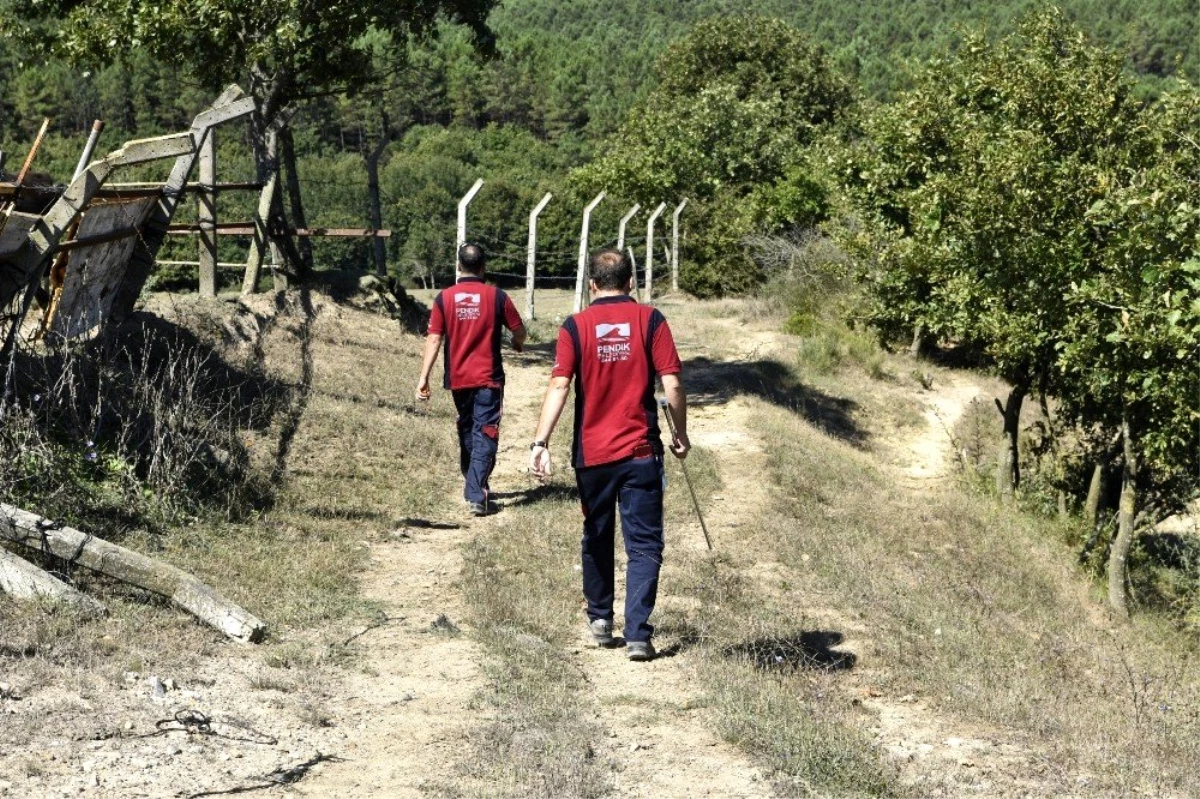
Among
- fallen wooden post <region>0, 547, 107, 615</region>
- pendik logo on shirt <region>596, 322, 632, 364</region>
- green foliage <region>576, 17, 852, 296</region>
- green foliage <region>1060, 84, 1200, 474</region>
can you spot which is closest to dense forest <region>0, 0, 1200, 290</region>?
green foliage <region>576, 17, 852, 296</region>

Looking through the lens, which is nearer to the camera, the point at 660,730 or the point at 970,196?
the point at 660,730

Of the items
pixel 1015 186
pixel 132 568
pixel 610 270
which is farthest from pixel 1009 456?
pixel 132 568

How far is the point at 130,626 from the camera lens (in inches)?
238

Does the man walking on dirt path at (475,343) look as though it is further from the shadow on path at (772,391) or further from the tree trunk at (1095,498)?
the tree trunk at (1095,498)

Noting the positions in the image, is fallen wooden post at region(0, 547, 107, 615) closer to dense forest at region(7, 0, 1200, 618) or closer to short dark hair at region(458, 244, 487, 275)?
short dark hair at region(458, 244, 487, 275)

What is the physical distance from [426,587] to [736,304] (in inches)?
861

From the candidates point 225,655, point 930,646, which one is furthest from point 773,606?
point 225,655

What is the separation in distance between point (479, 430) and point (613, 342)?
342cm

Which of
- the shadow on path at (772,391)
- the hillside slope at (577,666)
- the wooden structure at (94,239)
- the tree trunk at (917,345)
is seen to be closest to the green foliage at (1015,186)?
the shadow on path at (772,391)

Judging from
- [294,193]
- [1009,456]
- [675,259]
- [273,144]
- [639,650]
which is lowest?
[1009,456]

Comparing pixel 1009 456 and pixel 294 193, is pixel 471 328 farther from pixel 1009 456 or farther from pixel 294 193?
pixel 294 193

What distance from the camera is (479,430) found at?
31.5ft

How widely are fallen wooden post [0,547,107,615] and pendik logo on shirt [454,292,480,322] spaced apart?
394 centimetres

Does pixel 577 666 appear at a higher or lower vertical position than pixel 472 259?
lower
